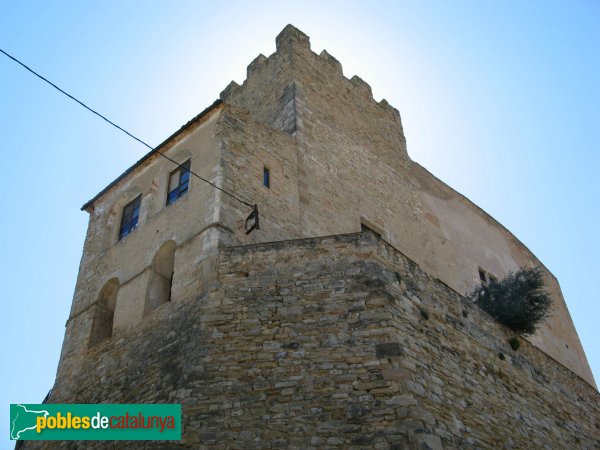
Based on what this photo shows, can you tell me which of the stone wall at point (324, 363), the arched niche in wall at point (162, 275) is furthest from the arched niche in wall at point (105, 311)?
the arched niche in wall at point (162, 275)

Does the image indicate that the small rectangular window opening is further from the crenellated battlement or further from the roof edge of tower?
the roof edge of tower

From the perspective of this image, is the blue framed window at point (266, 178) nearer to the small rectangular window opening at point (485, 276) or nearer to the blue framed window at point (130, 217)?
the blue framed window at point (130, 217)

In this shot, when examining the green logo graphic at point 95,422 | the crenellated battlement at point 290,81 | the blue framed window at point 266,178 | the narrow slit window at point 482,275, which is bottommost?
the green logo graphic at point 95,422

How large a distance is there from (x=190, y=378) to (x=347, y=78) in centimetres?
1170

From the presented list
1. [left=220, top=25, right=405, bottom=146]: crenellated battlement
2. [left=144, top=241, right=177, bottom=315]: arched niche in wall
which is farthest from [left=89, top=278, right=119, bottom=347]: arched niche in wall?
[left=220, top=25, right=405, bottom=146]: crenellated battlement

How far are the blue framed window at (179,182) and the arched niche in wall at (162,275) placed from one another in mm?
1118

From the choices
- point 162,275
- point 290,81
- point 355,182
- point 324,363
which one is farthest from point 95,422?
point 290,81

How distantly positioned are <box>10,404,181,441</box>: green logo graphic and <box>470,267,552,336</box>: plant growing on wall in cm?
715

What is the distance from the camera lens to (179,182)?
1426 cm

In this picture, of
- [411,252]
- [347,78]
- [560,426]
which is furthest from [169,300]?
[347,78]

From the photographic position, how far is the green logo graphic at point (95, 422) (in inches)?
385

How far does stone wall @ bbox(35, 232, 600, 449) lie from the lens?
30.7 ft

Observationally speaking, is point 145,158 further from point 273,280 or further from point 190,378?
point 190,378

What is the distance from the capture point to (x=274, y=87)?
709 inches
